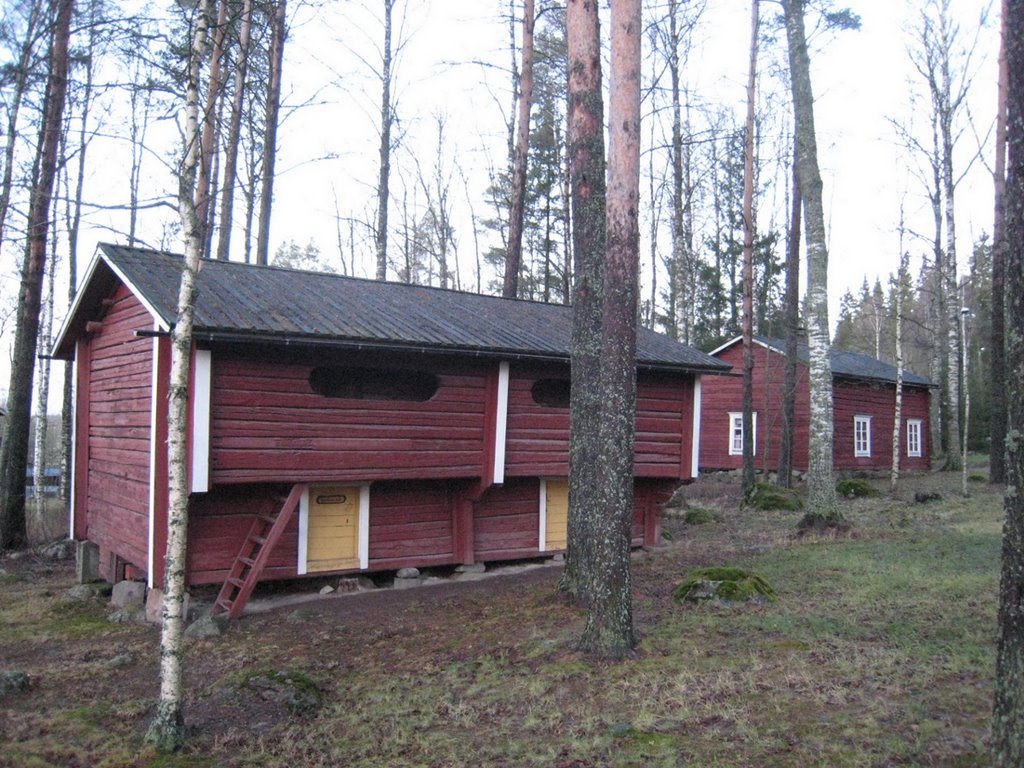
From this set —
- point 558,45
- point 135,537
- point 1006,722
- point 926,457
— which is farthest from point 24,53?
point 926,457

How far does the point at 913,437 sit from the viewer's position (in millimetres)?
32469

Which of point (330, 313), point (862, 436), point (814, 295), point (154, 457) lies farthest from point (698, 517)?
point (862, 436)

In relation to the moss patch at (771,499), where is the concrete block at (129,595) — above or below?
below

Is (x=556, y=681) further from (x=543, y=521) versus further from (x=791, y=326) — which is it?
(x=791, y=326)

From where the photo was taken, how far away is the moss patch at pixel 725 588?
9.07 m

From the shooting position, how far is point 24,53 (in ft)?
41.1

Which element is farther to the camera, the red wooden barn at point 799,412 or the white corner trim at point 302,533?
the red wooden barn at point 799,412

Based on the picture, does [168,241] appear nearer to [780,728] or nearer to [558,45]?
[558,45]

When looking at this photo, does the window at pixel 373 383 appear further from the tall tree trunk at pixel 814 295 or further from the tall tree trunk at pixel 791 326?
the tall tree trunk at pixel 791 326

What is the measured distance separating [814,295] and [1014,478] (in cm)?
1047

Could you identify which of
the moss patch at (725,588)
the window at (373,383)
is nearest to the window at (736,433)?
the window at (373,383)

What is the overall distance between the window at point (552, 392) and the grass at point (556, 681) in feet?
9.78

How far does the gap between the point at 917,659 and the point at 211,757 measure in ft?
18.3

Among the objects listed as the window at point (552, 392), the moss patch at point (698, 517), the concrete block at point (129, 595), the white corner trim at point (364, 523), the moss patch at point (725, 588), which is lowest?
the concrete block at point (129, 595)
